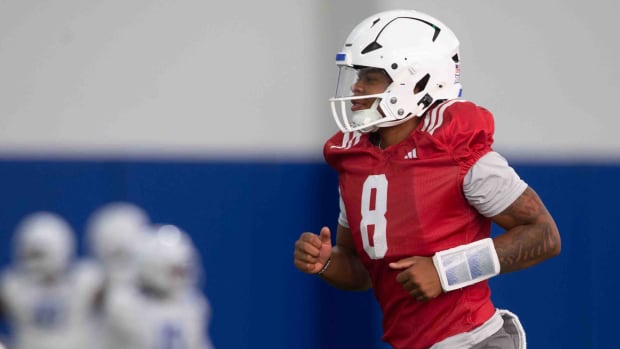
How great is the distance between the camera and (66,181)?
381 centimetres

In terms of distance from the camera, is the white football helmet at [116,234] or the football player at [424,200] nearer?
the football player at [424,200]

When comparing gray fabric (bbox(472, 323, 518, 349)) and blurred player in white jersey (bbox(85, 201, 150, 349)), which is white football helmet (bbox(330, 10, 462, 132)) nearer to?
gray fabric (bbox(472, 323, 518, 349))

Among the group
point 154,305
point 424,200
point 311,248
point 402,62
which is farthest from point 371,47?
point 154,305

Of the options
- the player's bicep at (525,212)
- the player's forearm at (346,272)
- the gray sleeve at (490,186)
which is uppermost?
the gray sleeve at (490,186)

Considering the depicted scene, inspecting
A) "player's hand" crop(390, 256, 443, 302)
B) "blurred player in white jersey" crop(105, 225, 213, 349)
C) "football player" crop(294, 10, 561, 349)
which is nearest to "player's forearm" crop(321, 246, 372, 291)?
"football player" crop(294, 10, 561, 349)

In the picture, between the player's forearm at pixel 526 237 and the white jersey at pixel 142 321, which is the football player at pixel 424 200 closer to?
the player's forearm at pixel 526 237

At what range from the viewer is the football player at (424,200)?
133 inches

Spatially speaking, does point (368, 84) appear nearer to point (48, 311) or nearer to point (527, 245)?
point (527, 245)

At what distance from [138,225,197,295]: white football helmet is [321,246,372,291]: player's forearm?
0.45 meters

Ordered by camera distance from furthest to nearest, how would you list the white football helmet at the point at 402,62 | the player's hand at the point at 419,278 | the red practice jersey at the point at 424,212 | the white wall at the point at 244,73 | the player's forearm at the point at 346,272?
the white wall at the point at 244,73, the player's forearm at the point at 346,272, the white football helmet at the point at 402,62, the red practice jersey at the point at 424,212, the player's hand at the point at 419,278

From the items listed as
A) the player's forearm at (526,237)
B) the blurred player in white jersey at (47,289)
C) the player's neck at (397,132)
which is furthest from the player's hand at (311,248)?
the blurred player in white jersey at (47,289)

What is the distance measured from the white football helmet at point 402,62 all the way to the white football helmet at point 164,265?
0.67m

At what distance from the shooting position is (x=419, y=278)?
3.30 meters

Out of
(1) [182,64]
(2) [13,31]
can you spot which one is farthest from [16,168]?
(1) [182,64]
